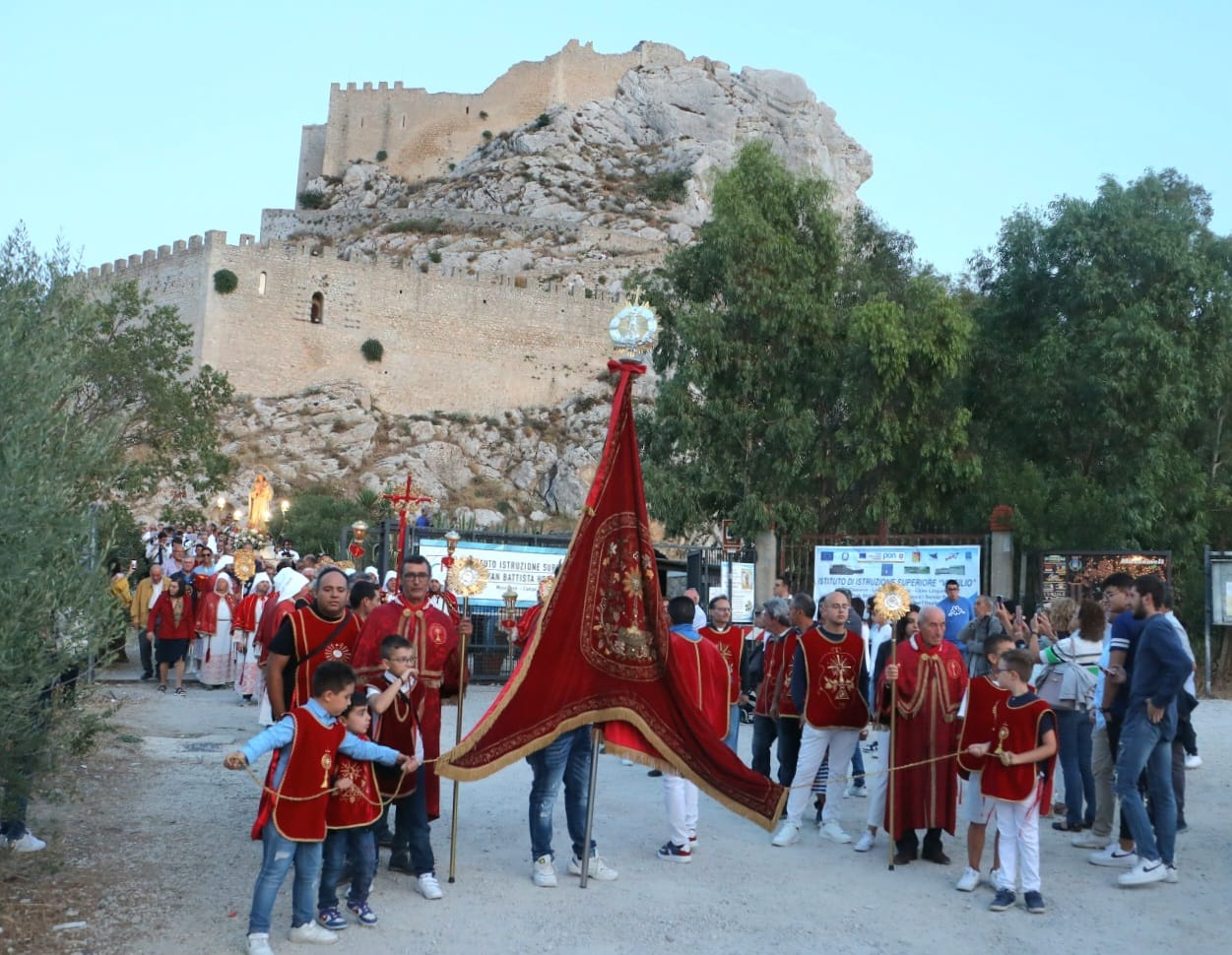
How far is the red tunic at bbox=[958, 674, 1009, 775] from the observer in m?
5.83

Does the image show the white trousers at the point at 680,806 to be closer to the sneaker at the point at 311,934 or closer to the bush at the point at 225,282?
the sneaker at the point at 311,934

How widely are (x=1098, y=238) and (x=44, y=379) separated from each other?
17948 millimetres

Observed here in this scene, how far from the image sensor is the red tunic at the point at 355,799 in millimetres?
4930

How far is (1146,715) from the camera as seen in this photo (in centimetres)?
599

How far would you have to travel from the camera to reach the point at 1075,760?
7.17m

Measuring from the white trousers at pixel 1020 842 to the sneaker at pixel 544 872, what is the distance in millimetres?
2139

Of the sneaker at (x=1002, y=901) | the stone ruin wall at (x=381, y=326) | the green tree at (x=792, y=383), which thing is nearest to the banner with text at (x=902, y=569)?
the green tree at (x=792, y=383)

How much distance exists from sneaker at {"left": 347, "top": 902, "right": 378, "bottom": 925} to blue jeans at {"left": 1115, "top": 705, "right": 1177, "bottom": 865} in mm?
3748

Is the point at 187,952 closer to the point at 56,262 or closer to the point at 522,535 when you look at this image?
the point at 56,262

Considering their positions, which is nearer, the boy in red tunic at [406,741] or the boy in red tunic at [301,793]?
the boy in red tunic at [301,793]

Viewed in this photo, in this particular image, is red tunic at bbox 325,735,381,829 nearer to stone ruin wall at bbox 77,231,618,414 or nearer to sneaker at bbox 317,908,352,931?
sneaker at bbox 317,908,352,931

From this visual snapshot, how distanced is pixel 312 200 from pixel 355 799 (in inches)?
2657

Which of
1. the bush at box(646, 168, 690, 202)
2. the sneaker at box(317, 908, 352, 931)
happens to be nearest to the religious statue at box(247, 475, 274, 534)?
the sneaker at box(317, 908, 352, 931)

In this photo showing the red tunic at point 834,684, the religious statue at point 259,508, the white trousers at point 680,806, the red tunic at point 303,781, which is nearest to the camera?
the red tunic at point 303,781
